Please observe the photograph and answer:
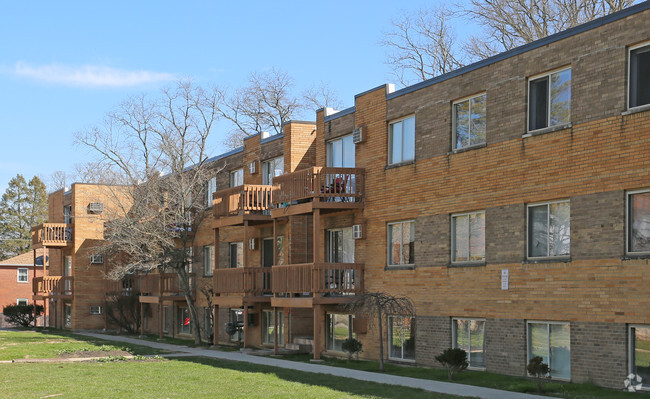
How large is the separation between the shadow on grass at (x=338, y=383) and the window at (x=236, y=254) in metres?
10.7

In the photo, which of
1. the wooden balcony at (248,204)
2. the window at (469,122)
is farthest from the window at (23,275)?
the window at (469,122)

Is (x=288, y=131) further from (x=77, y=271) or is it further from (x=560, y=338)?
(x=77, y=271)

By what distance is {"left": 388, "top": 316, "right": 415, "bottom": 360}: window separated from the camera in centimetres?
2319

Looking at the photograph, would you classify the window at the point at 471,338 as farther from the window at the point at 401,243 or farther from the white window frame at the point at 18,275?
the white window frame at the point at 18,275

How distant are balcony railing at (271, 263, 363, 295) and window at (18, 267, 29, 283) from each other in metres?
44.4

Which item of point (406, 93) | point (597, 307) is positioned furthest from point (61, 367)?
point (597, 307)

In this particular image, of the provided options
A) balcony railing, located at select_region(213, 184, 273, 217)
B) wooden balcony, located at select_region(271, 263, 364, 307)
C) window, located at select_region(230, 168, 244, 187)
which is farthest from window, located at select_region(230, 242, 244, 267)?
wooden balcony, located at select_region(271, 263, 364, 307)

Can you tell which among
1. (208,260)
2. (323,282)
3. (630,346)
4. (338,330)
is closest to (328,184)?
(323,282)

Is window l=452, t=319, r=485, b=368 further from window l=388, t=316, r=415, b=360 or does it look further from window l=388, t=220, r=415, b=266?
window l=388, t=220, r=415, b=266

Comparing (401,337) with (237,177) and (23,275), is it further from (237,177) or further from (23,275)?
(23,275)

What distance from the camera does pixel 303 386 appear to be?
17781mm

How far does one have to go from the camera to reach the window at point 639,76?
1648 centimetres

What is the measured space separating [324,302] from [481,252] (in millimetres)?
5869

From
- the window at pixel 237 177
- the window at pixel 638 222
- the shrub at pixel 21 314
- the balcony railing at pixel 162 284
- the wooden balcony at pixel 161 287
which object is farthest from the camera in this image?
the shrub at pixel 21 314
